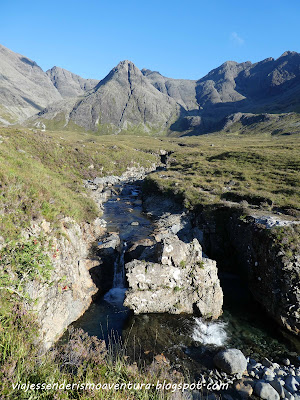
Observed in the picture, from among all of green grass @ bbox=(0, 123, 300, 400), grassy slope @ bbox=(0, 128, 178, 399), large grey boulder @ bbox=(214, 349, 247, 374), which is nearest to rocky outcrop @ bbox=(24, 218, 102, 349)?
green grass @ bbox=(0, 123, 300, 400)

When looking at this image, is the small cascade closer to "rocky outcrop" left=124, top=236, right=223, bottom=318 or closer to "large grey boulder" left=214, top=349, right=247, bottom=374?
"rocky outcrop" left=124, top=236, right=223, bottom=318

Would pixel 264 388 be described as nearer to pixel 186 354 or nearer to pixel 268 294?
pixel 186 354

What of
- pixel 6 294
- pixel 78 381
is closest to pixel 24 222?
pixel 6 294

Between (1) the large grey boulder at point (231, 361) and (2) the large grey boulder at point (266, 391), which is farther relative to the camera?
(1) the large grey boulder at point (231, 361)

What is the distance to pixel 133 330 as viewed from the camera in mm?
13953

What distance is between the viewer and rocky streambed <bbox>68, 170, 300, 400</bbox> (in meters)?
11.6

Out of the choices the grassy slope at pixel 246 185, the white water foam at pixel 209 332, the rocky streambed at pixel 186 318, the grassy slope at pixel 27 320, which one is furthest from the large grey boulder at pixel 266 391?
the grassy slope at pixel 246 185

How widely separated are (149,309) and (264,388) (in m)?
7.68

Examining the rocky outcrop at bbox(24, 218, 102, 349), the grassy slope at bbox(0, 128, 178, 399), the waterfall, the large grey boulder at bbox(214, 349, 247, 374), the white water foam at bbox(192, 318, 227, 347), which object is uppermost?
the grassy slope at bbox(0, 128, 178, 399)

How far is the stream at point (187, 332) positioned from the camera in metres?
12.6

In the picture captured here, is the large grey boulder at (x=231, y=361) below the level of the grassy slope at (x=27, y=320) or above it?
below

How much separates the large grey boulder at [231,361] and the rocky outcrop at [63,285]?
29.4 feet

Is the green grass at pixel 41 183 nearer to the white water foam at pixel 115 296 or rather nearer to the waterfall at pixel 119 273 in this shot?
the waterfall at pixel 119 273

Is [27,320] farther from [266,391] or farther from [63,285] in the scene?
[266,391]
